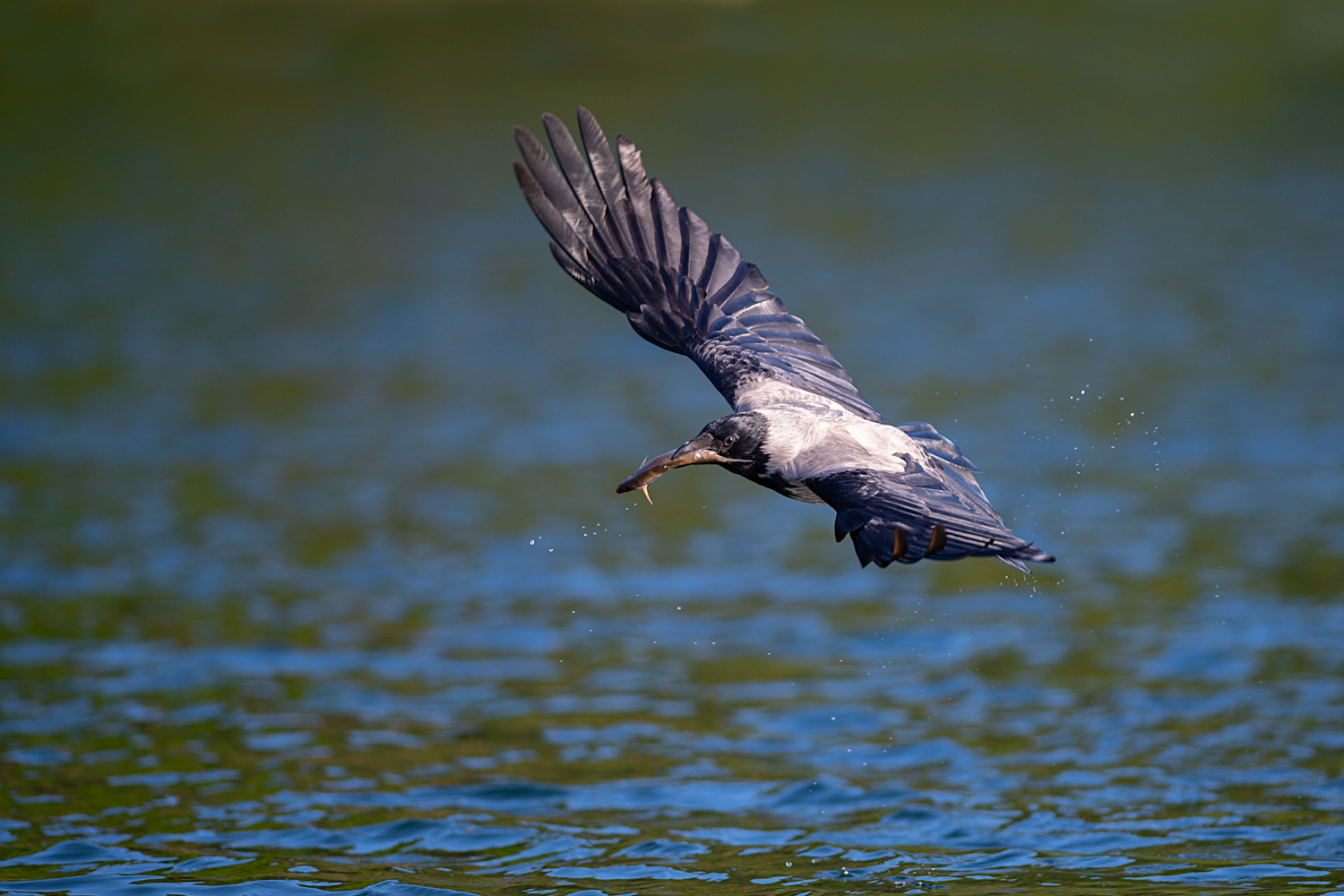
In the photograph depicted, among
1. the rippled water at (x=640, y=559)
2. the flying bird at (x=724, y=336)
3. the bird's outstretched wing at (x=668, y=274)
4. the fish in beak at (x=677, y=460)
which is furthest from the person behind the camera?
the rippled water at (x=640, y=559)

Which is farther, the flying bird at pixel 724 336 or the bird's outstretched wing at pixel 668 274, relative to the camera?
the bird's outstretched wing at pixel 668 274

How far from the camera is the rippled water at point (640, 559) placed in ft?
28.1

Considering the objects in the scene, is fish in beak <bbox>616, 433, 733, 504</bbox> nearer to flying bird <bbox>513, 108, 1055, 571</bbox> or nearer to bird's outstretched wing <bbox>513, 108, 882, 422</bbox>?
flying bird <bbox>513, 108, 1055, 571</bbox>

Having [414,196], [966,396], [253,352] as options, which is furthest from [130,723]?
[414,196]

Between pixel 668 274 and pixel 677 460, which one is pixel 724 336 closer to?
pixel 668 274

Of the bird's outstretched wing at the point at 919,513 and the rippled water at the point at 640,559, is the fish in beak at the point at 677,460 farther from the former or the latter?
the rippled water at the point at 640,559

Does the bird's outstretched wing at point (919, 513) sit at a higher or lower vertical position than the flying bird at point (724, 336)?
lower

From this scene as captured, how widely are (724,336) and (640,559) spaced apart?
6.33 metres

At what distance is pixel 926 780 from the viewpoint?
932cm

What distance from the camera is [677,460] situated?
709cm

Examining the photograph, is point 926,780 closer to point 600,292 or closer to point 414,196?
point 600,292

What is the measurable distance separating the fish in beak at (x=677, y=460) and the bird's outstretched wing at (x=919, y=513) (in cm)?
52

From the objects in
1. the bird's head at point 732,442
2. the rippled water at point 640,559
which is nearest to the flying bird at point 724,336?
the bird's head at point 732,442

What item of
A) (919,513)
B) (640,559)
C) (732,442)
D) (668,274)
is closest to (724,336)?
(668,274)
